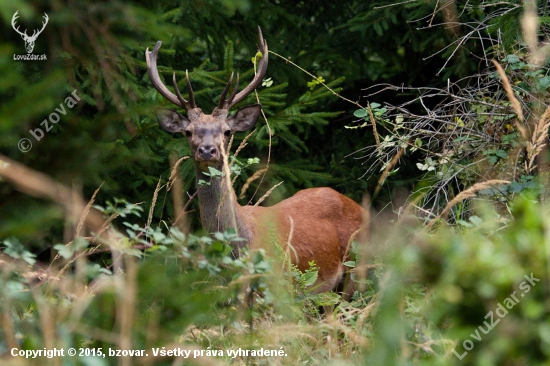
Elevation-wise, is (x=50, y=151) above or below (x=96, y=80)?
above

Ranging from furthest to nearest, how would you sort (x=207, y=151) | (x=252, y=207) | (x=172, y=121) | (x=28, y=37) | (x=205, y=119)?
(x=172, y=121), (x=205, y=119), (x=252, y=207), (x=207, y=151), (x=28, y=37)

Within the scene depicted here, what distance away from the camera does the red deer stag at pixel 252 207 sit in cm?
557

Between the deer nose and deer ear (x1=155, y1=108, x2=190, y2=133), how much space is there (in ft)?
2.31

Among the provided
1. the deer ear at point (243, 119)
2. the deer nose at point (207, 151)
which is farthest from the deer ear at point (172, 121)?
the deer nose at point (207, 151)

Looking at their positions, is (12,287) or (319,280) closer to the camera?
(12,287)

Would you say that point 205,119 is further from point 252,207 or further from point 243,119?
point 252,207

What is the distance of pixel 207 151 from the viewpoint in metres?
5.54

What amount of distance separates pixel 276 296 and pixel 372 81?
6017 millimetres

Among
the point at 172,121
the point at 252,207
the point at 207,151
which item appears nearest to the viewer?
the point at 207,151

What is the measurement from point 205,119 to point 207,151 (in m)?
0.55

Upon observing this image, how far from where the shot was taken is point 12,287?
96.7 inches

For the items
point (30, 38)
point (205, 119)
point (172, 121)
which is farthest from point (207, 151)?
point (30, 38)

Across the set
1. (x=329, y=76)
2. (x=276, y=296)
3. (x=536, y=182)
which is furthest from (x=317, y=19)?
(x=276, y=296)

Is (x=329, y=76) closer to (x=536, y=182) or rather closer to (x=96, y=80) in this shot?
(x=96, y=80)
